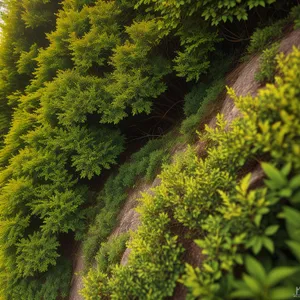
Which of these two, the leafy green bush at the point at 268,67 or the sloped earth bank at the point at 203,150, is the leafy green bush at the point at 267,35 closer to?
the sloped earth bank at the point at 203,150

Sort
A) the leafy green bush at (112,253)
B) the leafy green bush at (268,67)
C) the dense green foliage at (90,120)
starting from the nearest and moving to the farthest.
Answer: the leafy green bush at (268,67) < the leafy green bush at (112,253) < the dense green foliage at (90,120)

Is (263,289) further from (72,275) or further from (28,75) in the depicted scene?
(28,75)

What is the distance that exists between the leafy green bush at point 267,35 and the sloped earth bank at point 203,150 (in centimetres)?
18

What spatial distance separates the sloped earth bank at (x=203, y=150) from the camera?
7.49ft

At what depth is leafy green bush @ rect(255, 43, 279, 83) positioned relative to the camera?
9.19ft

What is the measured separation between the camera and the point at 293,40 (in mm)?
2916

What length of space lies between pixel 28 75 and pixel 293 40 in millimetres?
8105

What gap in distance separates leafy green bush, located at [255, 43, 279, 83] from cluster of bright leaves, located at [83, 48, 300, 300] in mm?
681

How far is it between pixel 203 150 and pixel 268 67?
1373 mm

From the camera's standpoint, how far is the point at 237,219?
175 centimetres

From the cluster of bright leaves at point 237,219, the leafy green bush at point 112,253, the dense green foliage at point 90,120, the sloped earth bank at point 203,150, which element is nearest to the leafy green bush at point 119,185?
the dense green foliage at point 90,120

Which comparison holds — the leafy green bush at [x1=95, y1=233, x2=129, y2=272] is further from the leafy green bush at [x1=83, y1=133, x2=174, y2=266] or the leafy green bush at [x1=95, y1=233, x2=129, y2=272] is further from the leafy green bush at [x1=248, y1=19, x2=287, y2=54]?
the leafy green bush at [x1=248, y1=19, x2=287, y2=54]

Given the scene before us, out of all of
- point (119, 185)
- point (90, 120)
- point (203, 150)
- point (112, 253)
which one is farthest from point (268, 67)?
point (90, 120)

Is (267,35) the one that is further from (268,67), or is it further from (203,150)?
(203,150)
